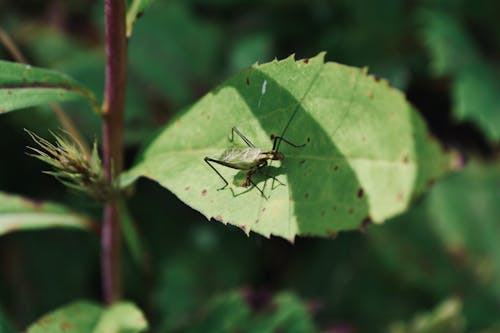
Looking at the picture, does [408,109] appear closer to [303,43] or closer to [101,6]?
[303,43]

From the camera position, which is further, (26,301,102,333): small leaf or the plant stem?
(26,301,102,333): small leaf

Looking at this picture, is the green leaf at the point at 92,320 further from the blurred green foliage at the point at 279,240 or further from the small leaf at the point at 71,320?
the blurred green foliage at the point at 279,240

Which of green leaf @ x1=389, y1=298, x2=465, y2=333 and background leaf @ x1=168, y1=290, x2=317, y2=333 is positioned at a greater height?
background leaf @ x1=168, y1=290, x2=317, y2=333

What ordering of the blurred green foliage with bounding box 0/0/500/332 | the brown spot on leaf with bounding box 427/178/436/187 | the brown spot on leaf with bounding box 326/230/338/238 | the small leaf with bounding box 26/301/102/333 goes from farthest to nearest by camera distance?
the blurred green foliage with bounding box 0/0/500/332 → the brown spot on leaf with bounding box 427/178/436/187 → the small leaf with bounding box 26/301/102/333 → the brown spot on leaf with bounding box 326/230/338/238

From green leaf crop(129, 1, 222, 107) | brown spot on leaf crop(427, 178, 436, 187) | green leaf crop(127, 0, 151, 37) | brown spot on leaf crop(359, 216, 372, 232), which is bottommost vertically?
brown spot on leaf crop(359, 216, 372, 232)

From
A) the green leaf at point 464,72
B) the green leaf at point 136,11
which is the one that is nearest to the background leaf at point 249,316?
the green leaf at point 136,11

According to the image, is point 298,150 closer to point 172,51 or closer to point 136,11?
point 136,11

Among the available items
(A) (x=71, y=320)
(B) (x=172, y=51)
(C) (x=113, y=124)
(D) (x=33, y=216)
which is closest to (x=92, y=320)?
(A) (x=71, y=320)

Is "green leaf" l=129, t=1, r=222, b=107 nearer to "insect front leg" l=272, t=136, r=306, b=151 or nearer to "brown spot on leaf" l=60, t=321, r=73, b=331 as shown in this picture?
"brown spot on leaf" l=60, t=321, r=73, b=331

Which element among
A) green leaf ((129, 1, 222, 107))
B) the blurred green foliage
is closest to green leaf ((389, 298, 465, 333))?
the blurred green foliage
